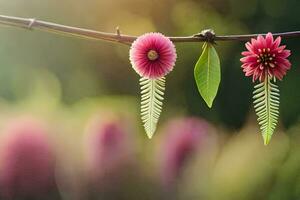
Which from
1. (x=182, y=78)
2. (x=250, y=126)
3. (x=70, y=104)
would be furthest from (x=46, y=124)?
(x=250, y=126)

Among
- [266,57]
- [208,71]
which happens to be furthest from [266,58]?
[208,71]

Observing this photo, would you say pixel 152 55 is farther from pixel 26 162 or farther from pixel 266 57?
pixel 26 162

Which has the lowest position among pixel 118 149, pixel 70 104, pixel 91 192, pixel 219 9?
pixel 91 192

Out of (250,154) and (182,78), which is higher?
(182,78)

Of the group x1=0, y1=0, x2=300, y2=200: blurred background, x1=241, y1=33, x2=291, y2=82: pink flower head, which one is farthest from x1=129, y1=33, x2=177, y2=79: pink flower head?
x1=0, y1=0, x2=300, y2=200: blurred background

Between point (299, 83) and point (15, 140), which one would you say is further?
point (299, 83)

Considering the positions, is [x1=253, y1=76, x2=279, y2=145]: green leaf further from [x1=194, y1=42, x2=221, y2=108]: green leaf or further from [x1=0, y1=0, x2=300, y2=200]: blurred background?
[x1=0, y1=0, x2=300, y2=200]: blurred background

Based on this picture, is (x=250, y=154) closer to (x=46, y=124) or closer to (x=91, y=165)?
(x=91, y=165)

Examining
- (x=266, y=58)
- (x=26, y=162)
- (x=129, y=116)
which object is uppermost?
(x=266, y=58)
